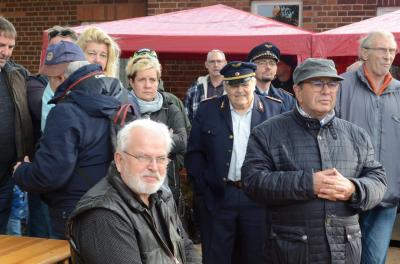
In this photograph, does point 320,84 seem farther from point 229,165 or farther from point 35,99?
point 35,99

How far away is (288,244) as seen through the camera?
10.1 feet

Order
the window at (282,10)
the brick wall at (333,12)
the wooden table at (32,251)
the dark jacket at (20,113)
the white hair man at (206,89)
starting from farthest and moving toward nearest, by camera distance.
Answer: the window at (282,10) < the brick wall at (333,12) < the white hair man at (206,89) < the dark jacket at (20,113) < the wooden table at (32,251)

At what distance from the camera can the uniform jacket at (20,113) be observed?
3930 mm

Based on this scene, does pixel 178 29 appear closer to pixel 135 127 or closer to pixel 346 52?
pixel 346 52

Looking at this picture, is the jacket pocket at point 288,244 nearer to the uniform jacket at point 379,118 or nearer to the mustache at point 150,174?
the mustache at point 150,174

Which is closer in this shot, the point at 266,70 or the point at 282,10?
the point at 266,70

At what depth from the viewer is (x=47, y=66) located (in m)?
3.44

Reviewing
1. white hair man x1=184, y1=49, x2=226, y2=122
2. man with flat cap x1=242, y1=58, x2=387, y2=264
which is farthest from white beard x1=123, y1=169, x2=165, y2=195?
white hair man x1=184, y1=49, x2=226, y2=122

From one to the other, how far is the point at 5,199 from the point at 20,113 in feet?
1.89

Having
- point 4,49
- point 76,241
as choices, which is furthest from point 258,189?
point 4,49

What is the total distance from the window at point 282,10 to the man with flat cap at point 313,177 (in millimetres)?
5129

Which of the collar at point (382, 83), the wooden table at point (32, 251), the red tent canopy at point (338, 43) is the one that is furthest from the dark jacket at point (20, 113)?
the red tent canopy at point (338, 43)

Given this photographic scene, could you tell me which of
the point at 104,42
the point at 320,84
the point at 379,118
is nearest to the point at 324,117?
the point at 320,84

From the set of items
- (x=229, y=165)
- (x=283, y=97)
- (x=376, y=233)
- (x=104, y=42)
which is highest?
(x=104, y=42)
